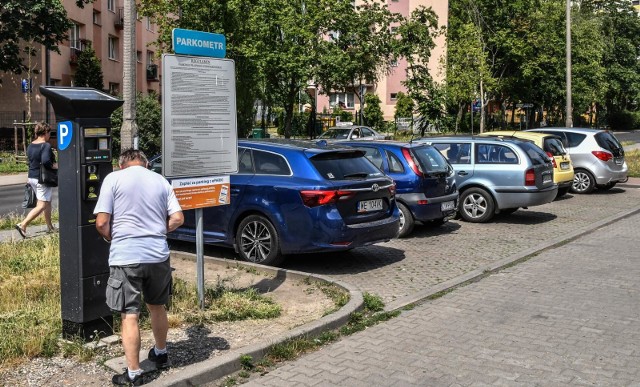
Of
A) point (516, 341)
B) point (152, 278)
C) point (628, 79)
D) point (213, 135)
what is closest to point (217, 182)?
point (213, 135)

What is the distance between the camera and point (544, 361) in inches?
210

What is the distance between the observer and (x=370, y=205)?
8.51 meters

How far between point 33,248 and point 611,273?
7.69m

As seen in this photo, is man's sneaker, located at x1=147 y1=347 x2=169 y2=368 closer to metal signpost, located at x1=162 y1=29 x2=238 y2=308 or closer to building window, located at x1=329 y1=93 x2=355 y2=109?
metal signpost, located at x1=162 y1=29 x2=238 y2=308

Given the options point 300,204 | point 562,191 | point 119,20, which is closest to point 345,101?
point 119,20

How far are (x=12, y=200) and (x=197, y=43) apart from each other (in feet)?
43.0

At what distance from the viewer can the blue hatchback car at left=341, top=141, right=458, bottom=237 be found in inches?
427

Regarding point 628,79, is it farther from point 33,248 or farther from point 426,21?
point 33,248

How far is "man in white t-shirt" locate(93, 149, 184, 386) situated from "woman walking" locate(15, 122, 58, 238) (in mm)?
6542

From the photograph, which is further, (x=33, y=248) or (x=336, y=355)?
(x=33, y=248)

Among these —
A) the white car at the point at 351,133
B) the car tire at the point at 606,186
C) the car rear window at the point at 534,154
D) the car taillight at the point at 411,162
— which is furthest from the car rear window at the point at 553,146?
the white car at the point at 351,133

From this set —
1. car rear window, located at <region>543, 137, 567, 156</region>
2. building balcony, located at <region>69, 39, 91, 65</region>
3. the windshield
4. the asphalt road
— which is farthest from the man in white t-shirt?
building balcony, located at <region>69, 39, 91, 65</region>

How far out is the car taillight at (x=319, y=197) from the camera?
8031 mm

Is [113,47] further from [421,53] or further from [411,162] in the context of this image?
[411,162]
